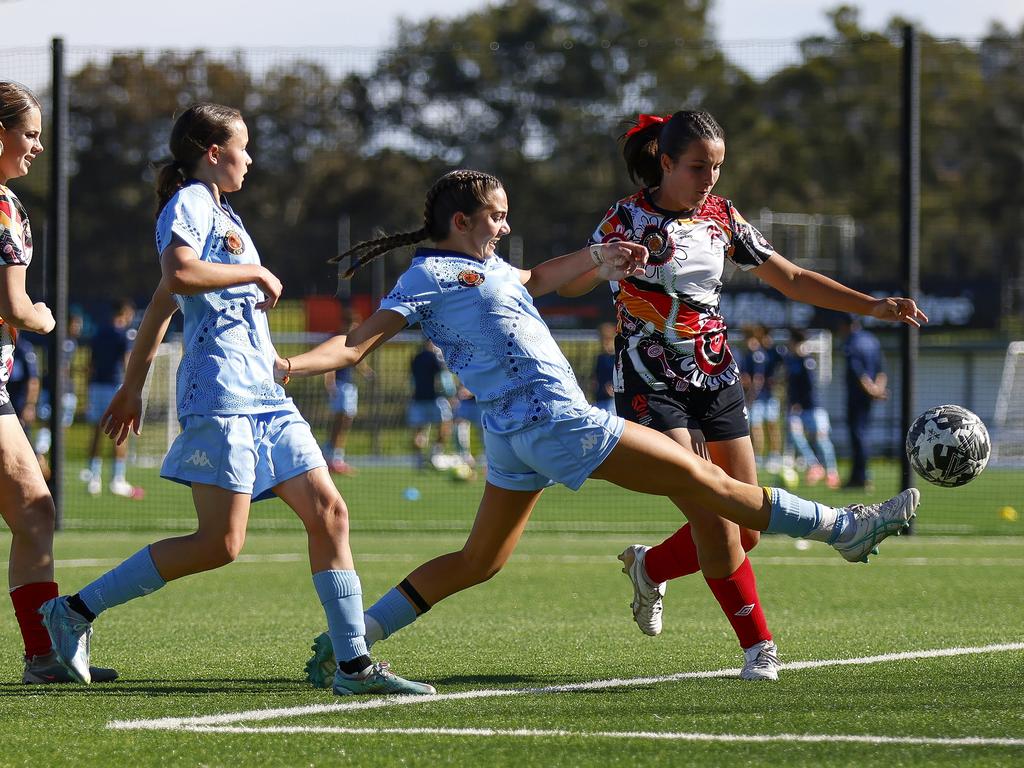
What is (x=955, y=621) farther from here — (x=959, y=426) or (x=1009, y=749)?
(x=1009, y=749)

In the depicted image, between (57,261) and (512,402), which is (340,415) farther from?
(512,402)

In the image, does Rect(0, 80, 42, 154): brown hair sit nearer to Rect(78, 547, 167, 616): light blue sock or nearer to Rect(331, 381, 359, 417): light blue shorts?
Rect(78, 547, 167, 616): light blue sock

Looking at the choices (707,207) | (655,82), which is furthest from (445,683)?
(655,82)

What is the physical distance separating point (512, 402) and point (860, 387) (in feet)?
53.8

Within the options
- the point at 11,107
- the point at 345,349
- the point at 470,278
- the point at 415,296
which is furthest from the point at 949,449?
the point at 11,107

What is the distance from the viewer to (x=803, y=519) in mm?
5629

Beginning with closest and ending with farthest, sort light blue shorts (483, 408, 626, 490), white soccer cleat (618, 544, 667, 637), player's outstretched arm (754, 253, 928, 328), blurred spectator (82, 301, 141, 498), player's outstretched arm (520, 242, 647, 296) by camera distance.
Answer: light blue shorts (483, 408, 626, 490)
player's outstretched arm (520, 242, 647, 296)
player's outstretched arm (754, 253, 928, 328)
white soccer cleat (618, 544, 667, 637)
blurred spectator (82, 301, 141, 498)

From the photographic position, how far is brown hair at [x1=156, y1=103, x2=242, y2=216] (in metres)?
5.71

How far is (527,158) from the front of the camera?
158 feet

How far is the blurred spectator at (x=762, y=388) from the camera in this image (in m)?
23.8

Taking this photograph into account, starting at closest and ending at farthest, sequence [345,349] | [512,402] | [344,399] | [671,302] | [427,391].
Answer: [345,349], [512,402], [671,302], [344,399], [427,391]

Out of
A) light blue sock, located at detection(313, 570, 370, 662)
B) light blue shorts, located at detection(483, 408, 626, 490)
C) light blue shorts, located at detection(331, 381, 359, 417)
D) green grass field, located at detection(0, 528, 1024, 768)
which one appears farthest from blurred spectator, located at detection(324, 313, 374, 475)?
light blue shorts, located at detection(483, 408, 626, 490)

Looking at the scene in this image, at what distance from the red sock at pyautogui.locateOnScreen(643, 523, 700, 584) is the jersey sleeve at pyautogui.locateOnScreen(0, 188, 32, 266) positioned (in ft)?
9.21

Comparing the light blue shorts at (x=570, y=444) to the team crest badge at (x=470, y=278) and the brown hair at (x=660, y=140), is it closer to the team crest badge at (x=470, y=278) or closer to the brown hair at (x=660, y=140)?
the team crest badge at (x=470, y=278)
